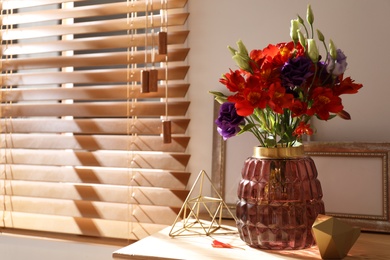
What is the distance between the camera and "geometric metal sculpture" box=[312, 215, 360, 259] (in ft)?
3.59

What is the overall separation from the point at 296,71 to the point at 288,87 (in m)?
0.05

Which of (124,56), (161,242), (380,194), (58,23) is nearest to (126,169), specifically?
(124,56)

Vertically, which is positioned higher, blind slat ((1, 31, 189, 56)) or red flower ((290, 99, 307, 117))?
blind slat ((1, 31, 189, 56))

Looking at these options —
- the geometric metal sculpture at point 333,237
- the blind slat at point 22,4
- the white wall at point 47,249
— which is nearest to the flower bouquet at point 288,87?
the geometric metal sculpture at point 333,237

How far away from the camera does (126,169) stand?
1691mm

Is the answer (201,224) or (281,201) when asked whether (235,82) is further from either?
(201,224)

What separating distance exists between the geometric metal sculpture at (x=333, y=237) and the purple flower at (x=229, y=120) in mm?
276

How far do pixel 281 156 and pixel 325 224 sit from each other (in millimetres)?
178

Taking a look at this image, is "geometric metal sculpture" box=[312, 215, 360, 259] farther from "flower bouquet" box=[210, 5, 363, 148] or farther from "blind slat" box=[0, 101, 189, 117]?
"blind slat" box=[0, 101, 189, 117]

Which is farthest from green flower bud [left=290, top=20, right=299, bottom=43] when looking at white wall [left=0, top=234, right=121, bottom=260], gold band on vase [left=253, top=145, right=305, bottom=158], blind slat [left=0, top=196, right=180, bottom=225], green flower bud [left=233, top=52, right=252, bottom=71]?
white wall [left=0, top=234, right=121, bottom=260]

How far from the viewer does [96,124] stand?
1.69 m

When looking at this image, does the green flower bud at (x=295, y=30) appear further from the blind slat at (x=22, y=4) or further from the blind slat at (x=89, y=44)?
the blind slat at (x=22, y=4)

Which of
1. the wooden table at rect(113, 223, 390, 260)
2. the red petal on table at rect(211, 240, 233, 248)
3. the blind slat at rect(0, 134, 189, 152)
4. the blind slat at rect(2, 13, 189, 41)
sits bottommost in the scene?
the wooden table at rect(113, 223, 390, 260)

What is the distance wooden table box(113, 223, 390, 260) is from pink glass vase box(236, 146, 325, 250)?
30 millimetres
